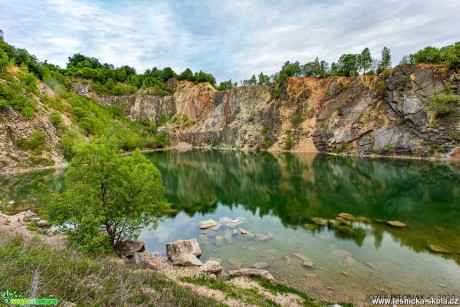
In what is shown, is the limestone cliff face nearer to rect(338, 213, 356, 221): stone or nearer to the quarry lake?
the quarry lake

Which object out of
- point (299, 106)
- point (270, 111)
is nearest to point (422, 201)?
point (299, 106)

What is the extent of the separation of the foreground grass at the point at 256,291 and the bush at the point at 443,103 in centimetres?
6909

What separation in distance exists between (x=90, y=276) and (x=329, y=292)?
10.4m

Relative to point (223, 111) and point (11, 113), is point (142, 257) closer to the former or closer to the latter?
point (11, 113)

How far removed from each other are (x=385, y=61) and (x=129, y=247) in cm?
9586

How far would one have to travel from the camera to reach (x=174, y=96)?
136 metres

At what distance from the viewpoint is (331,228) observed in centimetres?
2033

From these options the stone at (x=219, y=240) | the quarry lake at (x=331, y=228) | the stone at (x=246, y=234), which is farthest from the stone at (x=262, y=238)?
the stone at (x=219, y=240)

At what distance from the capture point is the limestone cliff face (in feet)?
207

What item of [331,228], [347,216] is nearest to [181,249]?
[331,228]

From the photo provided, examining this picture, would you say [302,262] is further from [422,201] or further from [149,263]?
[422,201]

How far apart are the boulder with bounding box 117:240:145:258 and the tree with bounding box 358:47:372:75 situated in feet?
316

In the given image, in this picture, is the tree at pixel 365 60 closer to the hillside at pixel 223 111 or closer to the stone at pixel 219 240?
the hillside at pixel 223 111

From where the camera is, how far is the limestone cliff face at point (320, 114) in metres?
63.0
